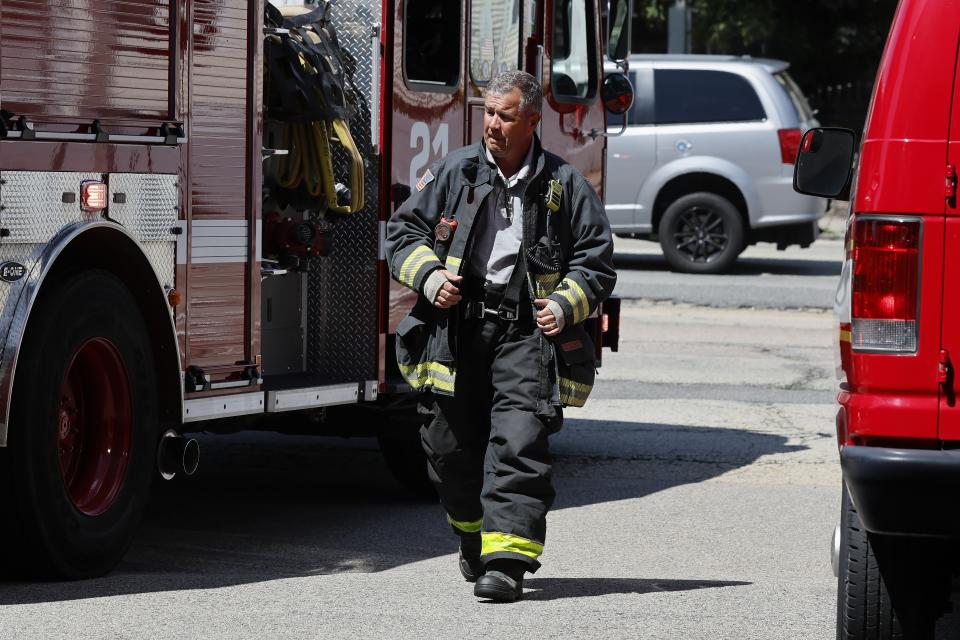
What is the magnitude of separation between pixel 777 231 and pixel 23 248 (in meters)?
13.8

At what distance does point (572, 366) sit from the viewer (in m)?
5.81

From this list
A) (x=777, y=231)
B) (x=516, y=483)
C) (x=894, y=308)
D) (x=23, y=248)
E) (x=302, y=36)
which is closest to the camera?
(x=894, y=308)

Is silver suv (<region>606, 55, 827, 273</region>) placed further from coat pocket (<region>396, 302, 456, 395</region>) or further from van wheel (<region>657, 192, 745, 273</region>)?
coat pocket (<region>396, 302, 456, 395</region>)

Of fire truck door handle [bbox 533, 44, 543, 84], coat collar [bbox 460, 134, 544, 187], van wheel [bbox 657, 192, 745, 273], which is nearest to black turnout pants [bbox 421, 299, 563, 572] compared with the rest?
coat collar [bbox 460, 134, 544, 187]

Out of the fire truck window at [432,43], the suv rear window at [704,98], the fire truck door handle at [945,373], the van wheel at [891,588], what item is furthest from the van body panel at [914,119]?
the suv rear window at [704,98]

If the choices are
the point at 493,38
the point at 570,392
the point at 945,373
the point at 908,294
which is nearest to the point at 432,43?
the point at 493,38

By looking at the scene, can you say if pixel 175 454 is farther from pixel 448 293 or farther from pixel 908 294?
pixel 908 294

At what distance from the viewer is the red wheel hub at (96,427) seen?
5.79 meters

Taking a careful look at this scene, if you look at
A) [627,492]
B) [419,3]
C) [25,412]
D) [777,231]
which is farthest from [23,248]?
[777,231]

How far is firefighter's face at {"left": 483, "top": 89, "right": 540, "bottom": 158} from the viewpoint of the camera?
582 cm

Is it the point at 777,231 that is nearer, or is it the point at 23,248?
the point at 23,248

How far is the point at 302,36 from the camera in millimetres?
7055

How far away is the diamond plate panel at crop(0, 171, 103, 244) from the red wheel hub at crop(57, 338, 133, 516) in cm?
46

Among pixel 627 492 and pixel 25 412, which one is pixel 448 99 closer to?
pixel 627 492
